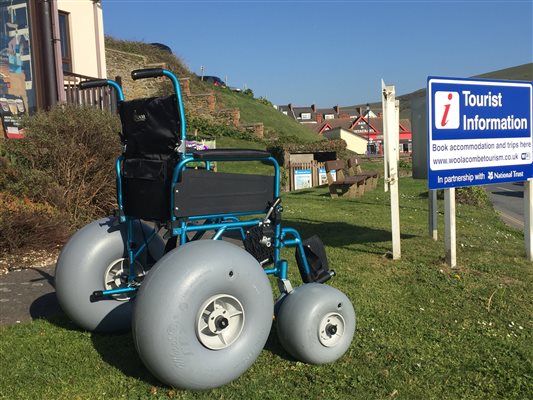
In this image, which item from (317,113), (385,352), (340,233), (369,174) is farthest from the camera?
(317,113)

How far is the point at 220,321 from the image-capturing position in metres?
3.11

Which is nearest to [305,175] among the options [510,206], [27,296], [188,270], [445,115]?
[510,206]

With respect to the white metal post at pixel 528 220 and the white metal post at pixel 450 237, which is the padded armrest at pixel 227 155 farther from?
the white metal post at pixel 528 220

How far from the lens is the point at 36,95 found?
11.7m

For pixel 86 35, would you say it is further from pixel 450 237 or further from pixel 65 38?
pixel 450 237

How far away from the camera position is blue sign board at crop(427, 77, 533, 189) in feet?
20.2

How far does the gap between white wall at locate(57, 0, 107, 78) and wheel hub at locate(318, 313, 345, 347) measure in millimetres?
12873

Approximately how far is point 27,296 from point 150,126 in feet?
8.20

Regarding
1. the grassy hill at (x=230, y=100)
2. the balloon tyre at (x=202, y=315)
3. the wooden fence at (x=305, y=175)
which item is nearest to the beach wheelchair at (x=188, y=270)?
the balloon tyre at (x=202, y=315)

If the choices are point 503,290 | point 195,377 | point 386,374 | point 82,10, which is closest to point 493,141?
point 503,290

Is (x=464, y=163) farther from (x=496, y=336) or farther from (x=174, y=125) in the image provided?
(x=174, y=125)

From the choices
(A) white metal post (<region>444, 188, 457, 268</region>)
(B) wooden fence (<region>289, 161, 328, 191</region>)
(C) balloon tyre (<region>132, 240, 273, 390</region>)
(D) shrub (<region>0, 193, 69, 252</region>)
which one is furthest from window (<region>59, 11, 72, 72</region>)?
(C) balloon tyre (<region>132, 240, 273, 390</region>)

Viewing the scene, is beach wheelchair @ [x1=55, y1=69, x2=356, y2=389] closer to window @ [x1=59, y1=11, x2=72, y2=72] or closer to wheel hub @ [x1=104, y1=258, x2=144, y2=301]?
wheel hub @ [x1=104, y1=258, x2=144, y2=301]

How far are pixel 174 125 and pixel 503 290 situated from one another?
12.8 ft
